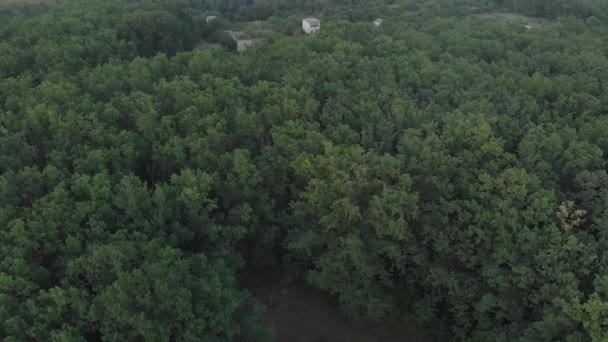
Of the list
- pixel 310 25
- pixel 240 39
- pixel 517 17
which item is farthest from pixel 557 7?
pixel 240 39

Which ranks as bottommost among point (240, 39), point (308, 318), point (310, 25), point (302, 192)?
point (308, 318)

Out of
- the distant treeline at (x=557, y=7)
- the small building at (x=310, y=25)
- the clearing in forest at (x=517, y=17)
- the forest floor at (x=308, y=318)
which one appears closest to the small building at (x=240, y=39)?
the small building at (x=310, y=25)

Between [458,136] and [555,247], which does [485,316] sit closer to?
[555,247]

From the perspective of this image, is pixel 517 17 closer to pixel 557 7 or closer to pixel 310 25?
pixel 557 7

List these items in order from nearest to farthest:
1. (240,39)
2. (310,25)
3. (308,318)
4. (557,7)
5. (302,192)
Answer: (302,192)
(308,318)
(240,39)
(310,25)
(557,7)

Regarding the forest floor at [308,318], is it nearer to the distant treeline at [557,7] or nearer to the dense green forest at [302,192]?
the dense green forest at [302,192]

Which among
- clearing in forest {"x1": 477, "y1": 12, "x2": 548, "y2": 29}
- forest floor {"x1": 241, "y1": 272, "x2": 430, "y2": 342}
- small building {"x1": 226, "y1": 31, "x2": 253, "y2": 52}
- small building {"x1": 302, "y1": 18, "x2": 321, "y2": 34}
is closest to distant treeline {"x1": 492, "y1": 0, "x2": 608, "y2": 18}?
clearing in forest {"x1": 477, "y1": 12, "x2": 548, "y2": 29}

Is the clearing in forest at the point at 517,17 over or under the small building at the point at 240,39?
under
